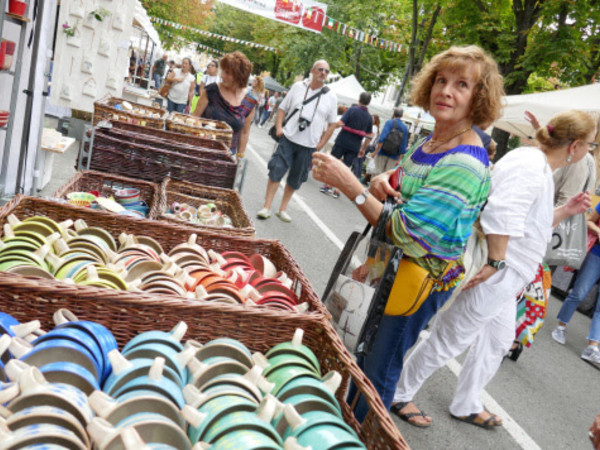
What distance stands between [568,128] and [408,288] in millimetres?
1473

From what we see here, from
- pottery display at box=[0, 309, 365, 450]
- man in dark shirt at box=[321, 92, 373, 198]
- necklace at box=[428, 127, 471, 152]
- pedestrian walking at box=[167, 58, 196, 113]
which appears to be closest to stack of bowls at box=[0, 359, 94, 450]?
pottery display at box=[0, 309, 365, 450]

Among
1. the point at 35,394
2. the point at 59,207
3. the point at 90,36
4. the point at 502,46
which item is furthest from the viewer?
the point at 502,46

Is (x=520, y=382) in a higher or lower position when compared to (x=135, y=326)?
lower

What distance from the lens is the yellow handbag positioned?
2.09m

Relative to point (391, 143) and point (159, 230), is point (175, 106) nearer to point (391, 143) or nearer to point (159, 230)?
point (391, 143)

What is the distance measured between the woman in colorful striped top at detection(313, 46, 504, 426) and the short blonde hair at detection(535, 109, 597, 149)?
36.2 inches

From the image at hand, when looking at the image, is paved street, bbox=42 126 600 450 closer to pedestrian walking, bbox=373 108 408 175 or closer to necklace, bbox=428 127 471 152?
necklace, bbox=428 127 471 152

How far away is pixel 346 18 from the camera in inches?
1144

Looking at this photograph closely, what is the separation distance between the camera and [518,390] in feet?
13.4

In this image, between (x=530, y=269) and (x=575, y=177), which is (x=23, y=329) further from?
(x=575, y=177)

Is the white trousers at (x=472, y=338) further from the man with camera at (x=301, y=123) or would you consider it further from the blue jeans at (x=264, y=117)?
the blue jeans at (x=264, y=117)

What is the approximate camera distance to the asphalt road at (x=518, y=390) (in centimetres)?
326

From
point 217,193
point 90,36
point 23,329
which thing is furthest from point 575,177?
point 90,36

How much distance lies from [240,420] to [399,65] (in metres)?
28.4
